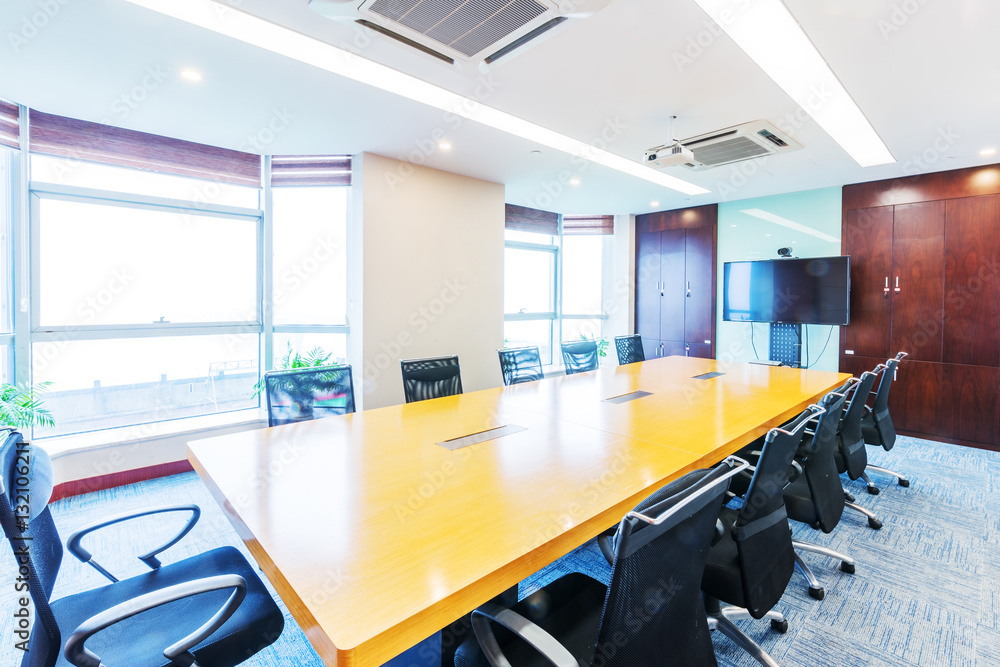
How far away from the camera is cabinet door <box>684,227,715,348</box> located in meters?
6.78

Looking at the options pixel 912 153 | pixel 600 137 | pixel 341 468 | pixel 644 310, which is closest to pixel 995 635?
pixel 341 468

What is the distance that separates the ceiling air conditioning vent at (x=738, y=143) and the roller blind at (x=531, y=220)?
3.23m

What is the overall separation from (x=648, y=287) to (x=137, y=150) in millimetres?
6652

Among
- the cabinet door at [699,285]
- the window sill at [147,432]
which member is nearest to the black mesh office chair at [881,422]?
the cabinet door at [699,285]

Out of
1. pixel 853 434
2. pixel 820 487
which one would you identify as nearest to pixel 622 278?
pixel 853 434

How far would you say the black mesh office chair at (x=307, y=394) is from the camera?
2688 millimetres

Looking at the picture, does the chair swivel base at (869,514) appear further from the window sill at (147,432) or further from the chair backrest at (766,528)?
the window sill at (147,432)

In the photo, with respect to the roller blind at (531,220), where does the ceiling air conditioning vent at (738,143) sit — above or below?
below

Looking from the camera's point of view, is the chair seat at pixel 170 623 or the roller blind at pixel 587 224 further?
the roller blind at pixel 587 224

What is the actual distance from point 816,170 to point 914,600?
4.28 metres

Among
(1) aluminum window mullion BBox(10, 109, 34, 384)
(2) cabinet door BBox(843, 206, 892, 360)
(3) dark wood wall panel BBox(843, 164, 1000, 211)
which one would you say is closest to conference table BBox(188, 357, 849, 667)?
(1) aluminum window mullion BBox(10, 109, 34, 384)

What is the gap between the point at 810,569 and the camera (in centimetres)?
262

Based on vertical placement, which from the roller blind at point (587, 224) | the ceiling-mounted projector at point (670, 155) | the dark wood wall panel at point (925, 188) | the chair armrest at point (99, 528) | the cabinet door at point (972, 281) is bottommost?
the chair armrest at point (99, 528)

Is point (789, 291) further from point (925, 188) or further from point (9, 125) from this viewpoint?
point (9, 125)
